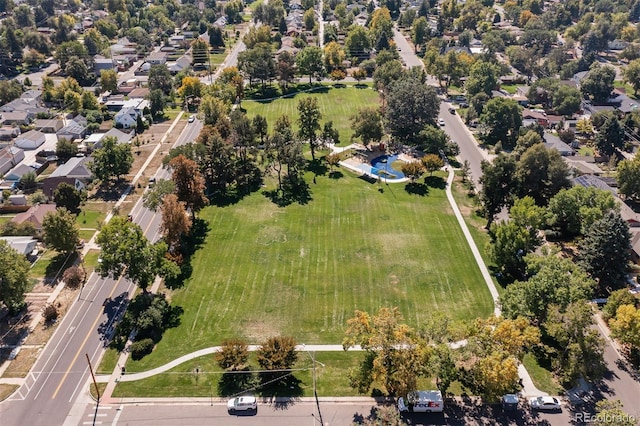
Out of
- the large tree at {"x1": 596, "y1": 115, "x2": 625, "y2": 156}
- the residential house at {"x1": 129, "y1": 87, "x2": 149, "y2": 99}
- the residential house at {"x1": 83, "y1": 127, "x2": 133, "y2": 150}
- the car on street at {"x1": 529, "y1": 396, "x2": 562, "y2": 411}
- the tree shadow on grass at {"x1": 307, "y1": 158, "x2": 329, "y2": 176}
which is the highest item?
the large tree at {"x1": 596, "y1": 115, "x2": 625, "y2": 156}

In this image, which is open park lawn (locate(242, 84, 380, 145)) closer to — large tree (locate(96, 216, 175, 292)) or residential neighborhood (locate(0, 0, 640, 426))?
residential neighborhood (locate(0, 0, 640, 426))

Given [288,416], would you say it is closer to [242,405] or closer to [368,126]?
[242,405]

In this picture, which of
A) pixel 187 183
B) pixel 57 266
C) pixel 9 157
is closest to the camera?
pixel 57 266

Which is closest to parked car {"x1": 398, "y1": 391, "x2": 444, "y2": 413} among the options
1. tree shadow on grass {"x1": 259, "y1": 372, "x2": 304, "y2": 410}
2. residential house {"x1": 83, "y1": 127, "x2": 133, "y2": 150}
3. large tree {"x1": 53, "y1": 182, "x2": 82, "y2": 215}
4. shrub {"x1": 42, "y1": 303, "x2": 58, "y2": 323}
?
tree shadow on grass {"x1": 259, "y1": 372, "x2": 304, "y2": 410}

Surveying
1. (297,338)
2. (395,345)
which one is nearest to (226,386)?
(297,338)

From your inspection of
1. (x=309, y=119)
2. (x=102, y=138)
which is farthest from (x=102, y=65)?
(x=309, y=119)
